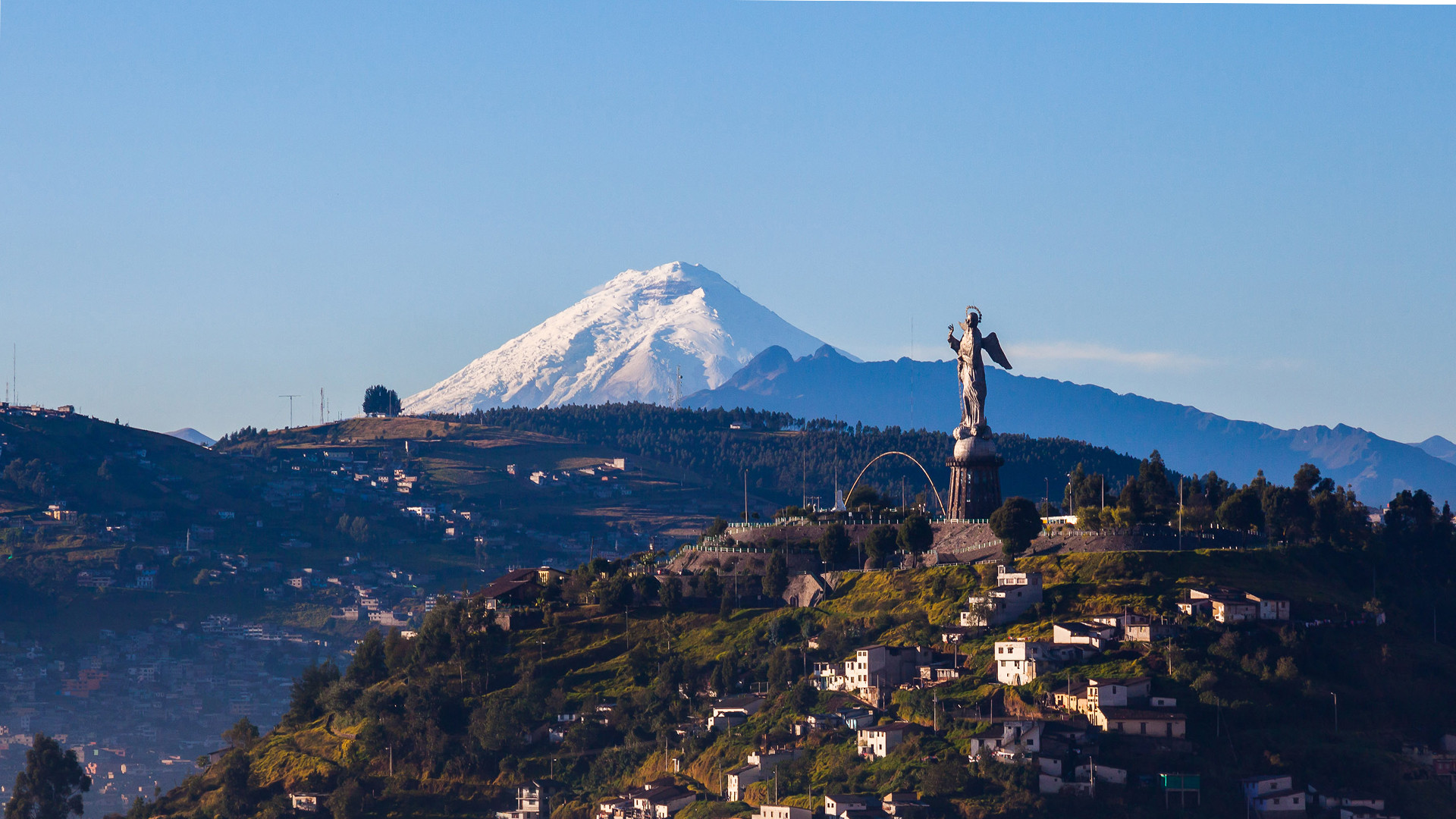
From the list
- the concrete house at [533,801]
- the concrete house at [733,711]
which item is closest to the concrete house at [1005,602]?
the concrete house at [733,711]

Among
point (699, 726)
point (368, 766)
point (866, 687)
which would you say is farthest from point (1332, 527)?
point (368, 766)

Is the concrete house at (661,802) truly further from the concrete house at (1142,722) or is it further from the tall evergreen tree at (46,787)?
the tall evergreen tree at (46,787)

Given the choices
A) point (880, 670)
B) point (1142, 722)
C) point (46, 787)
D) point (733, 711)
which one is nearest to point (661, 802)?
point (733, 711)

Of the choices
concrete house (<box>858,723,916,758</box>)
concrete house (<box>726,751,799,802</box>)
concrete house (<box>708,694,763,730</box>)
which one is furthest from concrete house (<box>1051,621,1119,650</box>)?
concrete house (<box>708,694,763,730</box>)

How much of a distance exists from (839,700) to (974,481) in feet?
97.0

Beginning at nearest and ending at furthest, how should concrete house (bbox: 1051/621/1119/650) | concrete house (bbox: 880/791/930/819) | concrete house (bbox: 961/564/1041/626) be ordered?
concrete house (bbox: 880/791/930/819) < concrete house (bbox: 1051/621/1119/650) < concrete house (bbox: 961/564/1041/626)

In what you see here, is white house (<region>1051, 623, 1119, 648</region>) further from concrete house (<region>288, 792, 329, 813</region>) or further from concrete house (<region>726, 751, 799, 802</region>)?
concrete house (<region>288, 792, 329, 813</region>)

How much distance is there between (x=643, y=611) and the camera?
430 feet

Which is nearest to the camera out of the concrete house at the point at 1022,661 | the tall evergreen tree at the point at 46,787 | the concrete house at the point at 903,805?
the concrete house at the point at 903,805

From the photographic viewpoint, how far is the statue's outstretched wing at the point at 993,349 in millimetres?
136212

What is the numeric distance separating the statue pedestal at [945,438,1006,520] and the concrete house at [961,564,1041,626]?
60.9 ft

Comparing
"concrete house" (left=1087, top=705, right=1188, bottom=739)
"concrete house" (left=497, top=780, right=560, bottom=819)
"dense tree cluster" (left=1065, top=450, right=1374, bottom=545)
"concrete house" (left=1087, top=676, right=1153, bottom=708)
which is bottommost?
"concrete house" (left=497, top=780, right=560, bottom=819)

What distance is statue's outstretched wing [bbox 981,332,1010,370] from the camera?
136212 mm

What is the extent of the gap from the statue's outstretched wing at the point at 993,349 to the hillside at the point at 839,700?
19251mm
